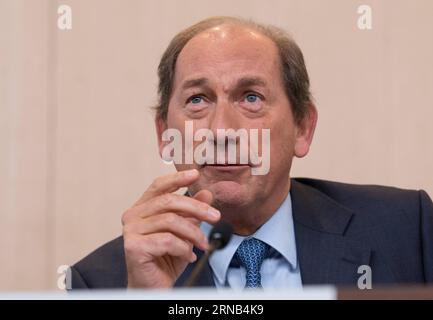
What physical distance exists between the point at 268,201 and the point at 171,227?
388 mm

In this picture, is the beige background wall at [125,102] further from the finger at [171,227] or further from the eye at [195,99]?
the finger at [171,227]

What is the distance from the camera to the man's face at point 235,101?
1438mm

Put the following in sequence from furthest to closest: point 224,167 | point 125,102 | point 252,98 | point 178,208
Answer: point 125,102 < point 252,98 < point 224,167 < point 178,208

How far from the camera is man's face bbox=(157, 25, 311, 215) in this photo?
1.44m

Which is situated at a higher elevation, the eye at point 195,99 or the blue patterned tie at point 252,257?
the eye at point 195,99

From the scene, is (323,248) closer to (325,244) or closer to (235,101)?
(325,244)

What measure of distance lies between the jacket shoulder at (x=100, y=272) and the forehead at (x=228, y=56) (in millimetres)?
422

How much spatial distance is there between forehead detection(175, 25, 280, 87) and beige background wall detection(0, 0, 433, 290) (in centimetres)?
50

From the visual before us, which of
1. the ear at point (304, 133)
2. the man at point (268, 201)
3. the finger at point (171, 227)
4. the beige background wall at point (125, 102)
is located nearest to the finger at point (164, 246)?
the finger at point (171, 227)

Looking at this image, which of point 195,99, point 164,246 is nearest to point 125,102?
point 195,99

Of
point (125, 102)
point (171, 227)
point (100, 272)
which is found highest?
point (125, 102)

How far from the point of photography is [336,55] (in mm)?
2059

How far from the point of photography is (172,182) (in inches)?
47.7
